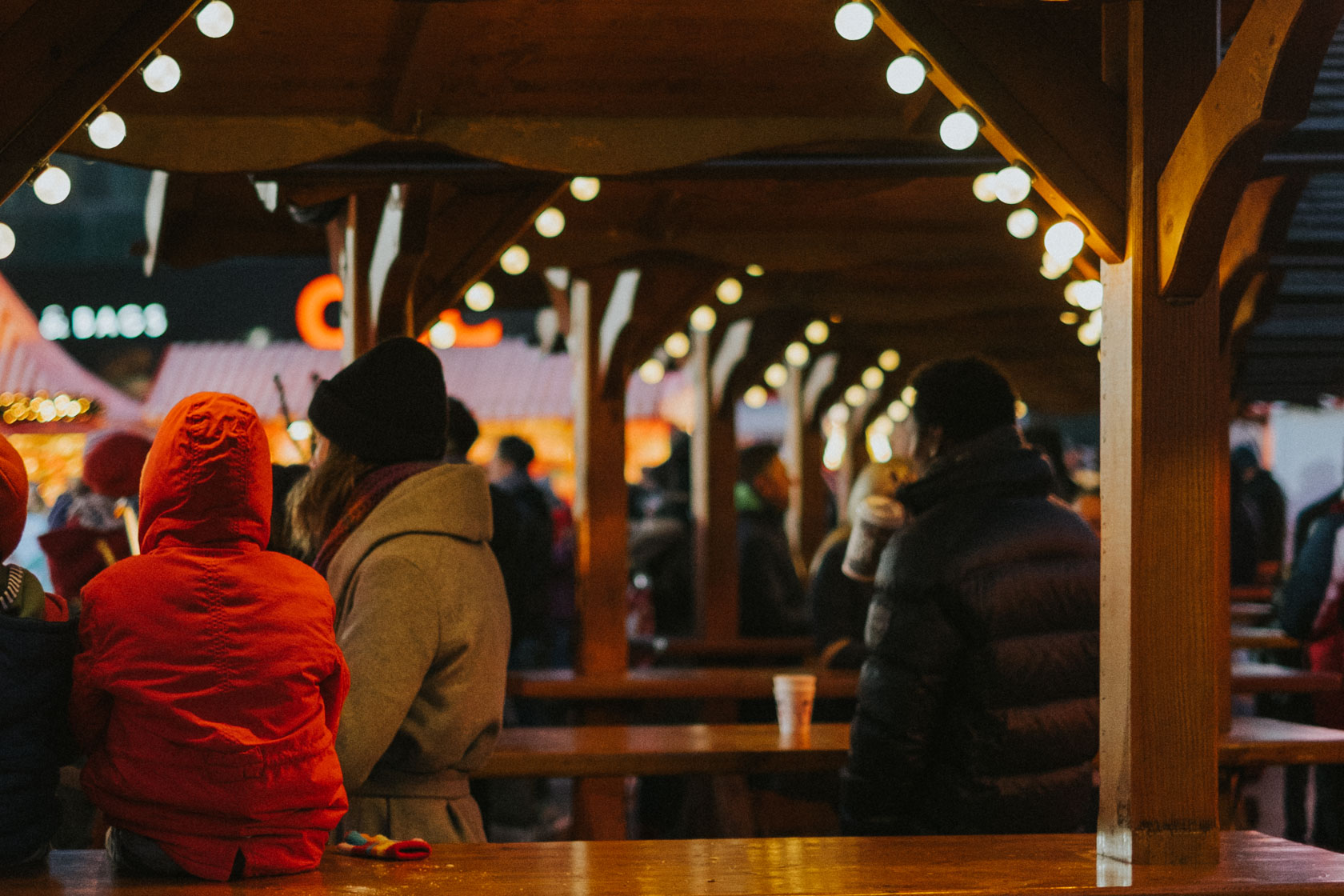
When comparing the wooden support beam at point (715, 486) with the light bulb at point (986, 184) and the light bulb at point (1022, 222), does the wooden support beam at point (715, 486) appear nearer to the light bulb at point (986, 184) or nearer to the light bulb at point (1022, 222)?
the light bulb at point (1022, 222)

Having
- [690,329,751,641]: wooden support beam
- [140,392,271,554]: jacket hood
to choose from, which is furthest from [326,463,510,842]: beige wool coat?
[690,329,751,641]: wooden support beam

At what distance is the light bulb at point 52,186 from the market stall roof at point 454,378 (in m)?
15.5

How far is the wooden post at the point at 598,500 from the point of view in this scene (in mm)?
8016

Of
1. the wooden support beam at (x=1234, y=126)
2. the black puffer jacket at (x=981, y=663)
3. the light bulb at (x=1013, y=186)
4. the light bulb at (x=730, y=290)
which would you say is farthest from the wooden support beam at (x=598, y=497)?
the wooden support beam at (x=1234, y=126)

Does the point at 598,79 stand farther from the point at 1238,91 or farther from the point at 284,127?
the point at 1238,91

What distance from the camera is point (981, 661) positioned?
372 centimetres

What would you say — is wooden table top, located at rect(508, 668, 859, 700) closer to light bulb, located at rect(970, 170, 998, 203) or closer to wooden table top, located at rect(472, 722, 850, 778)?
wooden table top, located at rect(472, 722, 850, 778)

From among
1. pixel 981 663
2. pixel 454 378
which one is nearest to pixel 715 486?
pixel 981 663

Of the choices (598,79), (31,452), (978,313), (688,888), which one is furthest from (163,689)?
(31,452)

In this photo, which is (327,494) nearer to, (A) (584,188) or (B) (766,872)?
(B) (766,872)

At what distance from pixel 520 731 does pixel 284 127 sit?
2.42m

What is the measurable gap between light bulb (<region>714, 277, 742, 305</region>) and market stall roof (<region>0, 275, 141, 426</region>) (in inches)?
356

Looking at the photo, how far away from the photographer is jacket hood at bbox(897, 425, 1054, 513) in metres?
3.86

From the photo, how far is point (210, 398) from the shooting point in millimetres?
2656
